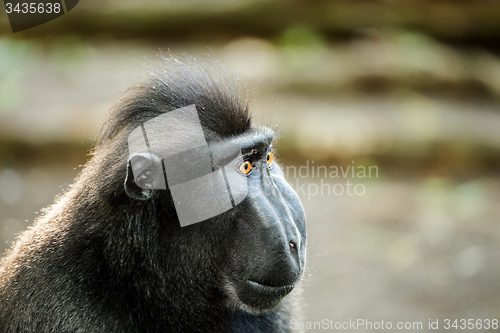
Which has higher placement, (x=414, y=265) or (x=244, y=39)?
(x=244, y=39)

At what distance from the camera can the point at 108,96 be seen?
8.81 metres

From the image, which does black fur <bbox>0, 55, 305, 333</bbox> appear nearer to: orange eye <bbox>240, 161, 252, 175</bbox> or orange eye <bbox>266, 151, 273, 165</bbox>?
orange eye <bbox>240, 161, 252, 175</bbox>

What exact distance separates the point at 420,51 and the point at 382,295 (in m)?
4.90

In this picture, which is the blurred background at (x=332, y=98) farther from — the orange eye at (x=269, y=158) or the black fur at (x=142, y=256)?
the black fur at (x=142, y=256)

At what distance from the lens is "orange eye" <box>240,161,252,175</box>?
3.32 meters

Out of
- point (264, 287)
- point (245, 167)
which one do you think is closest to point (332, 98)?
point (245, 167)

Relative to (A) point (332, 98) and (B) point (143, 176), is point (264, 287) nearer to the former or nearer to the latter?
(B) point (143, 176)

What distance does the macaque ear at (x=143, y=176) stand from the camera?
306 centimetres

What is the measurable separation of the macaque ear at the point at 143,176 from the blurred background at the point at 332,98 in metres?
Result: 4.75

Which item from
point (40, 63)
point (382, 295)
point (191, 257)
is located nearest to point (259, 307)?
point (191, 257)

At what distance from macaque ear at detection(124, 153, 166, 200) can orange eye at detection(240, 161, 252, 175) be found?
539 mm

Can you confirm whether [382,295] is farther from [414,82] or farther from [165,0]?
[165,0]

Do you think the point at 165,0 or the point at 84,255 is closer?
the point at 84,255

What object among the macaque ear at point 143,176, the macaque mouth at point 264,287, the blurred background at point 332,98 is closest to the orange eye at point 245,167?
A: the macaque ear at point 143,176
